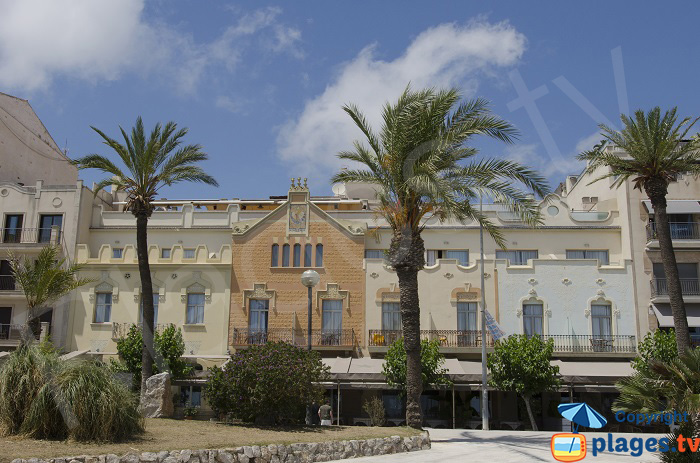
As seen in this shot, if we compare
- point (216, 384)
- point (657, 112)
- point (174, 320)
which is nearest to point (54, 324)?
point (174, 320)

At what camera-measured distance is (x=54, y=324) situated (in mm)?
38062

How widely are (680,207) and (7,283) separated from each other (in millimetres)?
35212

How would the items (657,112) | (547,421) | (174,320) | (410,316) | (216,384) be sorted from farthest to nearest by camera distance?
(174,320) < (547,421) < (657,112) < (410,316) < (216,384)

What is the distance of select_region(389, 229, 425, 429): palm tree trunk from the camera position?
922 inches

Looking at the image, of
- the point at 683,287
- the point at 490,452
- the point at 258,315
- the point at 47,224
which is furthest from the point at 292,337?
the point at 683,287

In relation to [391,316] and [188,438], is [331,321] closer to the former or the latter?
[391,316]

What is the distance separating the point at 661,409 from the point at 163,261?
26909 millimetres

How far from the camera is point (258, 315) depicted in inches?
1484

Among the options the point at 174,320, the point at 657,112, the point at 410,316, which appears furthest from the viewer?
the point at 174,320

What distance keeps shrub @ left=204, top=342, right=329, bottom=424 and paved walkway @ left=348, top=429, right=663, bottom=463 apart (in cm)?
343

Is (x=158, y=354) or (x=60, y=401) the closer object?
(x=60, y=401)

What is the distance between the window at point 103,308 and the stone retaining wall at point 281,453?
22.2m

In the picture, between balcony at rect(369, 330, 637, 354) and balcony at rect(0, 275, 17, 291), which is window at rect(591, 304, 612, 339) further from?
balcony at rect(0, 275, 17, 291)

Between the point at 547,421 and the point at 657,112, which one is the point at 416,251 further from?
the point at 547,421
